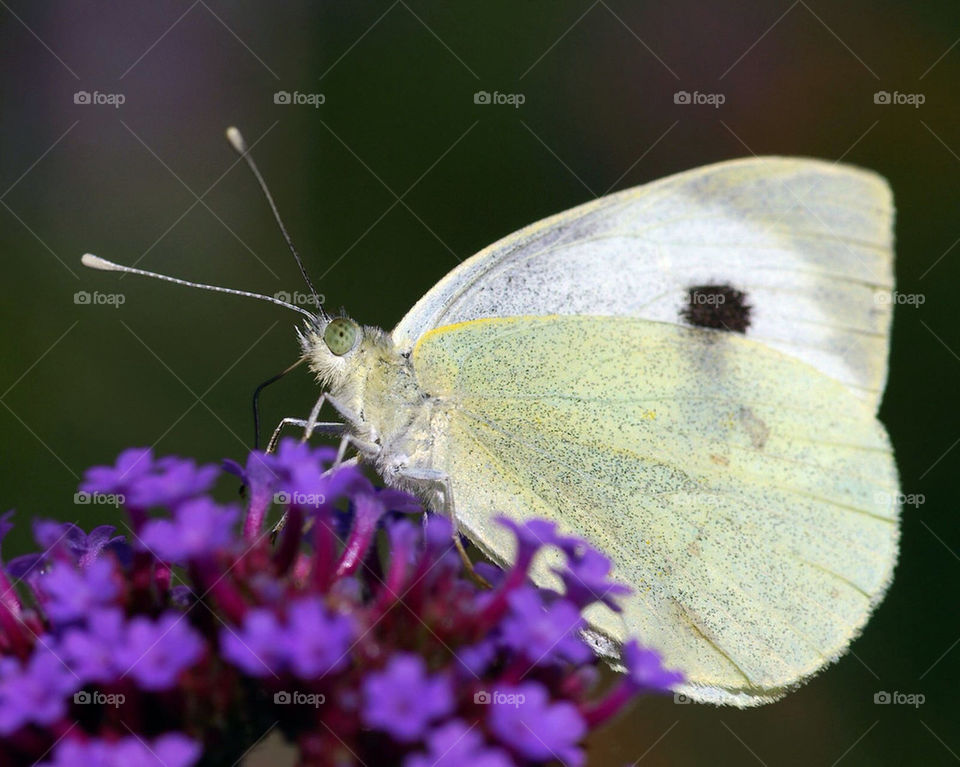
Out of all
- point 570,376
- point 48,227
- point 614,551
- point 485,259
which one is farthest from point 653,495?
point 48,227

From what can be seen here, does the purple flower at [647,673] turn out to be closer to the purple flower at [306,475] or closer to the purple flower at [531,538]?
the purple flower at [531,538]

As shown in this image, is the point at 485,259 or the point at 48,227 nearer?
the point at 485,259

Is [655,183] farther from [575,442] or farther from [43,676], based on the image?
[43,676]

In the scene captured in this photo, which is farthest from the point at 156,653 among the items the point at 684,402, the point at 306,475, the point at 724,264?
the point at 724,264

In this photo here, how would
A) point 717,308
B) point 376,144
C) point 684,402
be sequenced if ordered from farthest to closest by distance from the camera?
1. point 376,144
2. point 717,308
3. point 684,402

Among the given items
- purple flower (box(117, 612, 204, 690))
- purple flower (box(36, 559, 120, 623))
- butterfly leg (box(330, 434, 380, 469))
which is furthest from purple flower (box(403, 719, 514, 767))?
butterfly leg (box(330, 434, 380, 469))

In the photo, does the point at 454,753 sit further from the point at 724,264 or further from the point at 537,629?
the point at 724,264

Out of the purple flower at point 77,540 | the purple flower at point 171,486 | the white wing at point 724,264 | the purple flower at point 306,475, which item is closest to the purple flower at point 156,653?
the purple flower at point 171,486
